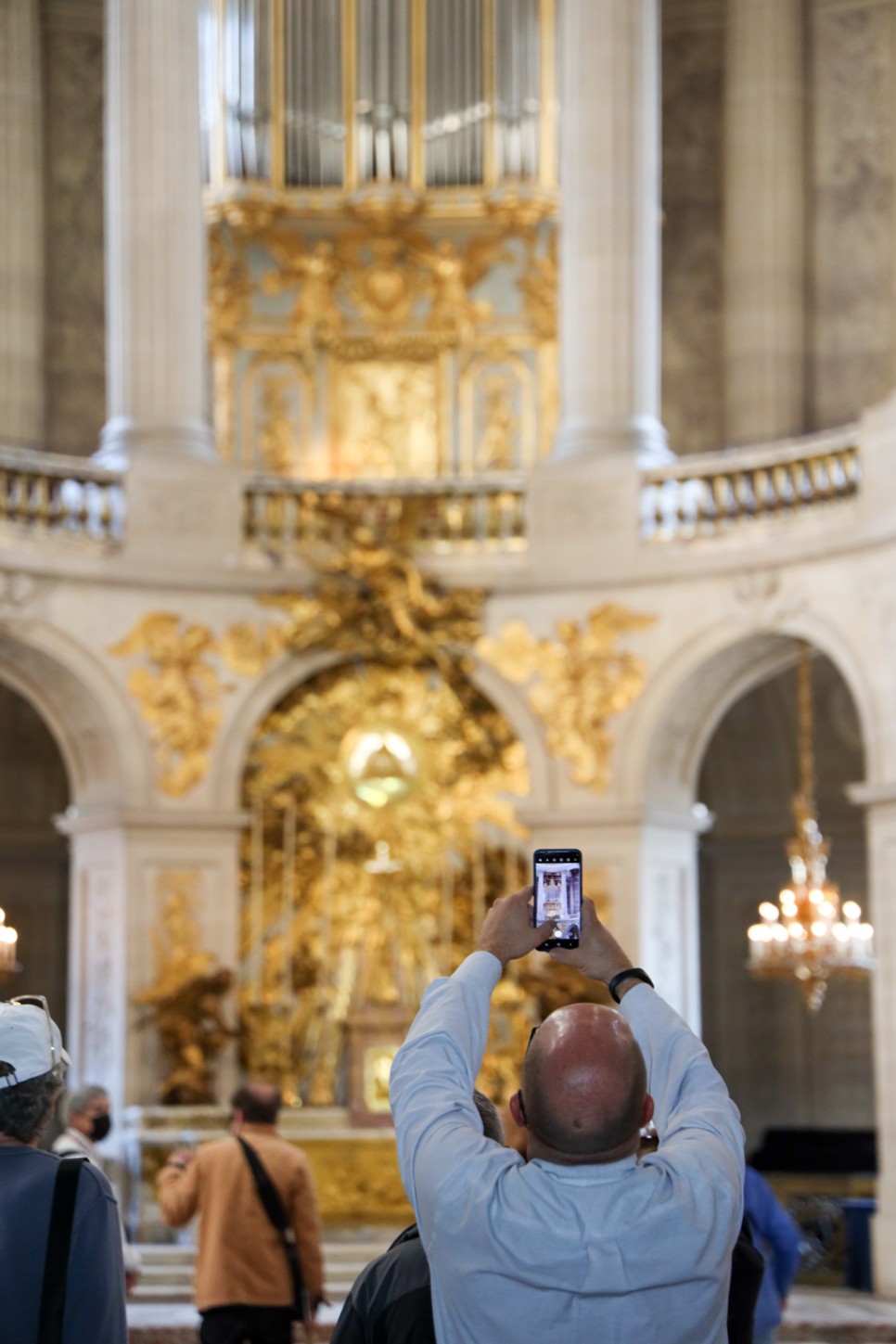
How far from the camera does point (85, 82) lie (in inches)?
854

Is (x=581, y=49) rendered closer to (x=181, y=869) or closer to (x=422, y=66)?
(x=422, y=66)

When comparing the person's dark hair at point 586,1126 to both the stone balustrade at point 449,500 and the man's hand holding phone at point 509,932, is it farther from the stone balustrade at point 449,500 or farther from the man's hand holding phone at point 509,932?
the stone balustrade at point 449,500

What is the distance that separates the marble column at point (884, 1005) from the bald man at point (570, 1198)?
495 inches

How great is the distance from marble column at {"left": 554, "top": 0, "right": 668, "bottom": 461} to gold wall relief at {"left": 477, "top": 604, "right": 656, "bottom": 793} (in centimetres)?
142

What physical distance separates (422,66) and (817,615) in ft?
21.0

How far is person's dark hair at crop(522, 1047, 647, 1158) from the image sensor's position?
119 inches

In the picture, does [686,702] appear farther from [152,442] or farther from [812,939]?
[152,442]

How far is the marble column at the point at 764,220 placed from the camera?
20625 millimetres

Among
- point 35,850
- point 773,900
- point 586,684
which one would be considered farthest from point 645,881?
point 35,850

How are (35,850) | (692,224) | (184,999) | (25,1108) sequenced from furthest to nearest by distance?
(692,224)
(35,850)
(184,999)
(25,1108)

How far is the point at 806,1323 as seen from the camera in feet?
44.0

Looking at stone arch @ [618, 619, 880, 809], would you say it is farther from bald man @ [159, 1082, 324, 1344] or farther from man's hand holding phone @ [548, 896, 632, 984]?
man's hand holding phone @ [548, 896, 632, 984]

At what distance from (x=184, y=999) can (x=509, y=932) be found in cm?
1345

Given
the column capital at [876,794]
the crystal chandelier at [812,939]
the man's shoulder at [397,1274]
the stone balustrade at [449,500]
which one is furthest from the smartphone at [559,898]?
the stone balustrade at [449,500]
